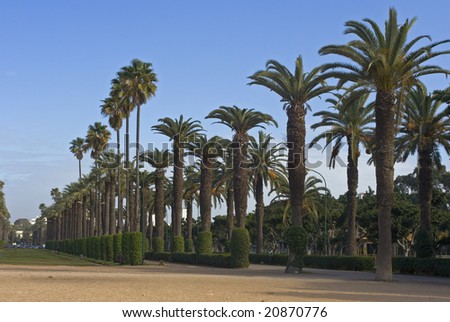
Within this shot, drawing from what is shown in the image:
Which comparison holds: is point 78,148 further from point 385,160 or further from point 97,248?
point 385,160

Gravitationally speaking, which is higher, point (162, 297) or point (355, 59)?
point (355, 59)

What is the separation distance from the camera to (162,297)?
68.2ft

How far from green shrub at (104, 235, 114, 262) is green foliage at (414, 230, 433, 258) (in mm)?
33347

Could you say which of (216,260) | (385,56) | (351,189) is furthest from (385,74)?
(216,260)

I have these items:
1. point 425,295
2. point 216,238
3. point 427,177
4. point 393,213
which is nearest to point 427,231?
point 427,177

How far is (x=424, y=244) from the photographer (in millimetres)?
47375

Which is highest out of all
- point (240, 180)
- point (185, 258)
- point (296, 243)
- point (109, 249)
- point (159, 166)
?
point (159, 166)

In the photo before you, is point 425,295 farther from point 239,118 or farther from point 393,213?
point 393,213

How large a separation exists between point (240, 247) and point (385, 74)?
23444 mm

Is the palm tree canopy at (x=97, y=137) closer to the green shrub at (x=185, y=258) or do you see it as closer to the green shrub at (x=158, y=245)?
the green shrub at (x=158, y=245)

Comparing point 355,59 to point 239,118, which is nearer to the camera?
point 355,59

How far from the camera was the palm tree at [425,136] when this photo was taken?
4703 cm
